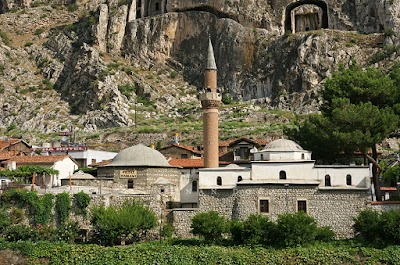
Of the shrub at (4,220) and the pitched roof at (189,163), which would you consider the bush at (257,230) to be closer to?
the pitched roof at (189,163)

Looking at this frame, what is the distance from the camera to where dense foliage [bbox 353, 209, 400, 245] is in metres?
41.1

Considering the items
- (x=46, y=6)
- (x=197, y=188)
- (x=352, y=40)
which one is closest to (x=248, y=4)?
(x=352, y=40)

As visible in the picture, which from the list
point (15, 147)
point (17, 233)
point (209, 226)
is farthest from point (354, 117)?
point (15, 147)

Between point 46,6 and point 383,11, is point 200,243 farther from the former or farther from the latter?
point 46,6

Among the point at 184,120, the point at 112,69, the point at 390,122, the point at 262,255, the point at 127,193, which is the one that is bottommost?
the point at 262,255

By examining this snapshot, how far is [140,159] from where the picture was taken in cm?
5078

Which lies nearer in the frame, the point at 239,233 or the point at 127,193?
the point at 239,233

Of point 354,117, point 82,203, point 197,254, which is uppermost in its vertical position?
point 354,117

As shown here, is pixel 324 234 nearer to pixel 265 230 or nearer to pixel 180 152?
pixel 265 230

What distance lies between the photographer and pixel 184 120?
88.4 meters

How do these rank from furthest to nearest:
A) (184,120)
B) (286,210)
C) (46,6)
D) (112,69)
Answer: (46,6), (112,69), (184,120), (286,210)

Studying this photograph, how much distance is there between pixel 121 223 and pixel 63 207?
14.8ft

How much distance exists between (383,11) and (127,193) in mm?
55206

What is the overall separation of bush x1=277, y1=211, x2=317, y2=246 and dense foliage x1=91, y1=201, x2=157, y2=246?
809 centimetres
